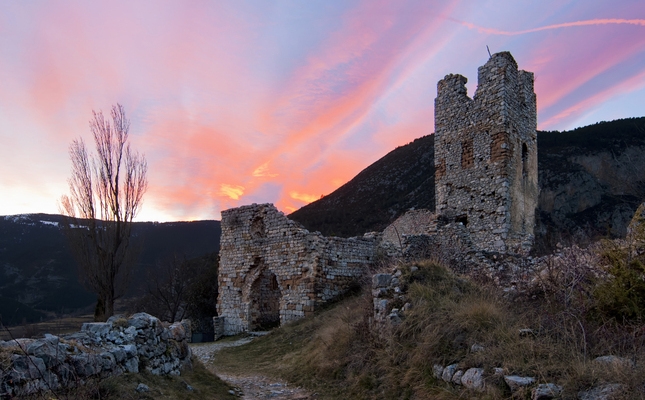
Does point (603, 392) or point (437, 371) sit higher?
point (603, 392)

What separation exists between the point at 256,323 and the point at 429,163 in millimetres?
37834

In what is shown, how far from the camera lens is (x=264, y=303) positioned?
59.1ft

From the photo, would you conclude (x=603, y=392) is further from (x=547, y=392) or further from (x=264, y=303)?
(x=264, y=303)

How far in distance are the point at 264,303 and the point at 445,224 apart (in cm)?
793

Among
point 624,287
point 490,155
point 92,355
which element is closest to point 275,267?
point 490,155

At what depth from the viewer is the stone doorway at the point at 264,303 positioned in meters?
16.9

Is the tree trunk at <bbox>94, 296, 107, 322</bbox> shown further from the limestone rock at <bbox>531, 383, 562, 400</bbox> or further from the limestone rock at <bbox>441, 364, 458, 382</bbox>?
the limestone rock at <bbox>531, 383, 562, 400</bbox>

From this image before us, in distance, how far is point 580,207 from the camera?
1534 inches

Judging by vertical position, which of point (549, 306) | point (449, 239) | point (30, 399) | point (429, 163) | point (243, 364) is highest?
point (429, 163)

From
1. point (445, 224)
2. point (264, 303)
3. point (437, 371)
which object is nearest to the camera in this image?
point (437, 371)

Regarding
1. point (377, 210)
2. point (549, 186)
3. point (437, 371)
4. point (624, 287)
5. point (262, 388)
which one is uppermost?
point (549, 186)

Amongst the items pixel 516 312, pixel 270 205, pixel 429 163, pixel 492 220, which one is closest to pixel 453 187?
pixel 492 220

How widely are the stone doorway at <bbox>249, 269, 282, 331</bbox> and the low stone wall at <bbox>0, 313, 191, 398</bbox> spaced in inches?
355

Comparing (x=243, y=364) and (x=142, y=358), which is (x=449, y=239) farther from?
(x=142, y=358)
